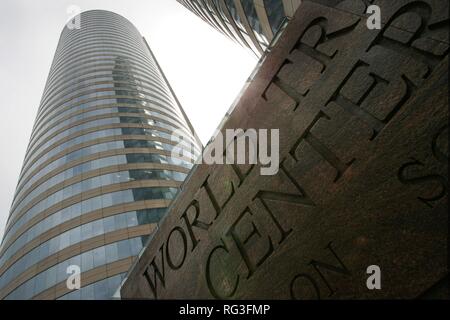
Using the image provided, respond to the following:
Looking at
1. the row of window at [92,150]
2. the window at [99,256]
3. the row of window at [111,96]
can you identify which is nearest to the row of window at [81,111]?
the row of window at [111,96]

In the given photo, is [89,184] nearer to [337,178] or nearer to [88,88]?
[88,88]

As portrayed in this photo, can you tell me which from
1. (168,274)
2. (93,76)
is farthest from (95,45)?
(168,274)

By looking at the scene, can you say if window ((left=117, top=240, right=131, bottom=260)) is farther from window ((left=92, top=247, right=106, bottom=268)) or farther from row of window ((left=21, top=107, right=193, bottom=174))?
row of window ((left=21, top=107, right=193, bottom=174))

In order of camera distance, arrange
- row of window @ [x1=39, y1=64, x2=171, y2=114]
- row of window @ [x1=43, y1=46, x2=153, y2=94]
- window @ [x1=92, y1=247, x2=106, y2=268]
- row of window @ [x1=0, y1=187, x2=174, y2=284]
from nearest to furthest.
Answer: window @ [x1=92, y1=247, x2=106, y2=268], row of window @ [x1=0, y1=187, x2=174, y2=284], row of window @ [x1=39, y1=64, x2=171, y2=114], row of window @ [x1=43, y1=46, x2=153, y2=94]

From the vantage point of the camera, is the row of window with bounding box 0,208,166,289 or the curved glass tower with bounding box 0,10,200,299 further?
the row of window with bounding box 0,208,166,289

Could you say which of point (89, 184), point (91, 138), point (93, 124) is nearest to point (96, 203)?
point (89, 184)

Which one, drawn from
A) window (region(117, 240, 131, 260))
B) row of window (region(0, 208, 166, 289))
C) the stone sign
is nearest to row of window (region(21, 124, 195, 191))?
row of window (region(0, 208, 166, 289))

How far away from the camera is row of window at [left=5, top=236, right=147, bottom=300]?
24.6 meters

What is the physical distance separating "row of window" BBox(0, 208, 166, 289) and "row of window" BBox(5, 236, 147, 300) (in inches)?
57.3

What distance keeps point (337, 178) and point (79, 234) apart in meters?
26.2

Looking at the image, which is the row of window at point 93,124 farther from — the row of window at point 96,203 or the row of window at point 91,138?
the row of window at point 96,203

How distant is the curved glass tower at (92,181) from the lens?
25344mm

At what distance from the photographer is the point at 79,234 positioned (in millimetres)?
26859
